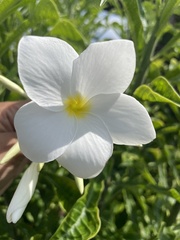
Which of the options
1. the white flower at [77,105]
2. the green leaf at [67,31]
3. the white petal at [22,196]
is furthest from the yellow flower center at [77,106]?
the green leaf at [67,31]

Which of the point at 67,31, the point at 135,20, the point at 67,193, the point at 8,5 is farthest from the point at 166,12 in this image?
the point at 67,193

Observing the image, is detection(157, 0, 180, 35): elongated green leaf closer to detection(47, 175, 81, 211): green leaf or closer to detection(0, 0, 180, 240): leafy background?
detection(0, 0, 180, 240): leafy background

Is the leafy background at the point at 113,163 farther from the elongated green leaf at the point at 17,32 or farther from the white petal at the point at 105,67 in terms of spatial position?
the white petal at the point at 105,67

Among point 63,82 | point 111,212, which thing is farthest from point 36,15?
point 111,212

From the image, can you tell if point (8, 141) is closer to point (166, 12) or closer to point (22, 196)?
point (22, 196)

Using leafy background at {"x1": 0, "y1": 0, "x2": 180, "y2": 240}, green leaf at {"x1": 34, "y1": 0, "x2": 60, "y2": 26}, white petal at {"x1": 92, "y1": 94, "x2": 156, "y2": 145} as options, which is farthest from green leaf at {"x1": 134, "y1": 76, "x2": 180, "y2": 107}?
green leaf at {"x1": 34, "y1": 0, "x2": 60, "y2": 26}

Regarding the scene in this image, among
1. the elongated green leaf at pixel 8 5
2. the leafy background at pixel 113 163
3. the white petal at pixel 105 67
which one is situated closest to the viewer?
the white petal at pixel 105 67
